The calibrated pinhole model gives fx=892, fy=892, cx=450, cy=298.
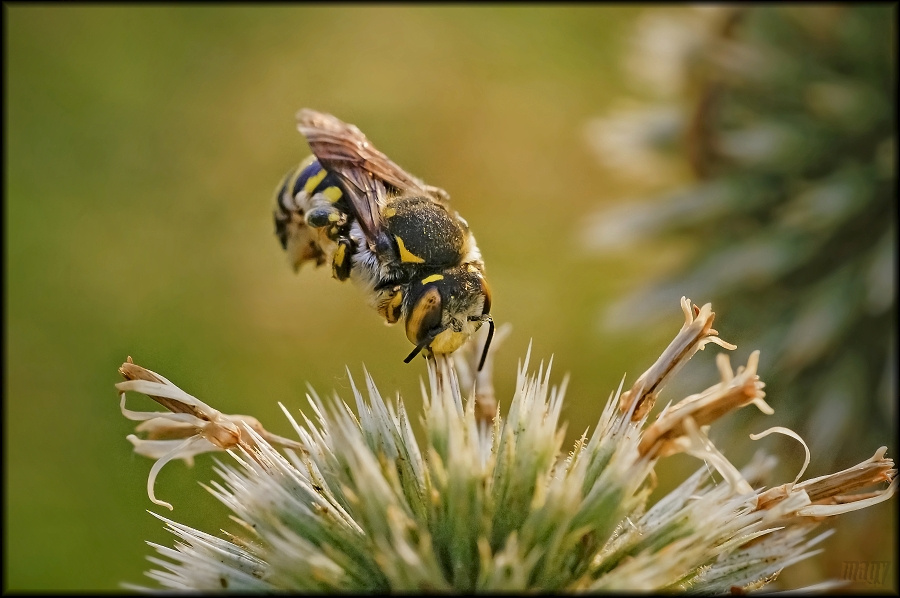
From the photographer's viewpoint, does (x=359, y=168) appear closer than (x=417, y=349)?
No

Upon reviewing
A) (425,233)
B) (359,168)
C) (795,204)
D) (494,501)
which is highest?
(795,204)

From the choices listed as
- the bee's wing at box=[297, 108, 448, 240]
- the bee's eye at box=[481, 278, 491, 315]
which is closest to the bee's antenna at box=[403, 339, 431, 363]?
the bee's eye at box=[481, 278, 491, 315]

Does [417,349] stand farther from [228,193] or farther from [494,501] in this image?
[228,193]

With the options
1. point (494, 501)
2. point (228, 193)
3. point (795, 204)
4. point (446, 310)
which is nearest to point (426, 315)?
point (446, 310)

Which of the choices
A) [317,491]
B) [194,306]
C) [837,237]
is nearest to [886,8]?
[837,237]

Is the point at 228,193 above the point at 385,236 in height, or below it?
above

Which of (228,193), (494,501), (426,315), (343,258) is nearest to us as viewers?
(494,501)
